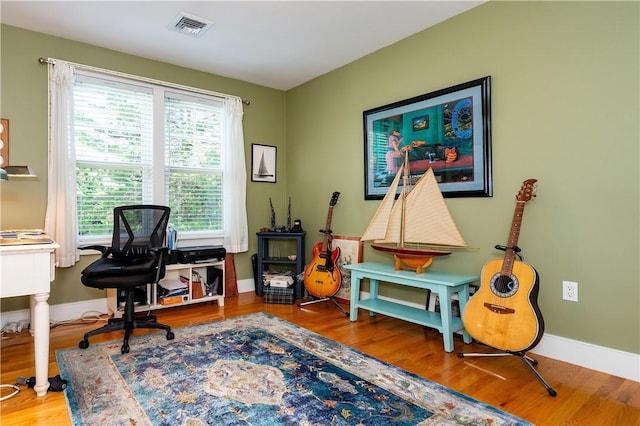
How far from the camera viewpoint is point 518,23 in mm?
2502

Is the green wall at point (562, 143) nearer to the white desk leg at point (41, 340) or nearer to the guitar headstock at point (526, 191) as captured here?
the guitar headstock at point (526, 191)

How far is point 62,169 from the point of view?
3.11 meters

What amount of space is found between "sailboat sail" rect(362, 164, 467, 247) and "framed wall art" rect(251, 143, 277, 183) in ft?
6.24

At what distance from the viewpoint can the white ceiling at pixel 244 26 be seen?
2.72m

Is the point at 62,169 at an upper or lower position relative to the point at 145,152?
lower

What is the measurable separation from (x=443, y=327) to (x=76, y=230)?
314cm

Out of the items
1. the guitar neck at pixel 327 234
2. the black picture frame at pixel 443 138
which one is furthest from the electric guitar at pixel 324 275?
the black picture frame at pixel 443 138

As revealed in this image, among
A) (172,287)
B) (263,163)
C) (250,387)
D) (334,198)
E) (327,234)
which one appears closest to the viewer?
(250,387)

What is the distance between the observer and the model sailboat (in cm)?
267

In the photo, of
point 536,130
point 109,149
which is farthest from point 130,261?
point 536,130

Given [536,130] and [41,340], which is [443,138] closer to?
[536,130]

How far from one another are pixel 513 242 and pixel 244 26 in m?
2.64

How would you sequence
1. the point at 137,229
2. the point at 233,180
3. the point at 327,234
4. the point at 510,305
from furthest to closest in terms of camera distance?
the point at 233,180 < the point at 327,234 < the point at 137,229 < the point at 510,305

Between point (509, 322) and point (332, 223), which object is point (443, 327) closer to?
point (509, 322)
